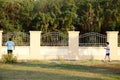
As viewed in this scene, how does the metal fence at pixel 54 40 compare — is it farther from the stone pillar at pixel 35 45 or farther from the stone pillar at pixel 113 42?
the stone pillar at pixel 113 42

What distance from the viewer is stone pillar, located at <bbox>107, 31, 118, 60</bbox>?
30234mm

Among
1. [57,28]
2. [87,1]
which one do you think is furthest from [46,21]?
[87,1]

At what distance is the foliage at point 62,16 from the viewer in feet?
134

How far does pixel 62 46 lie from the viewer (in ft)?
98.3

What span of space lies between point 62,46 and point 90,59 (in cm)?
231

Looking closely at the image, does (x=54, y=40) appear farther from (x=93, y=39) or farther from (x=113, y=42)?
(x=113, y=42)

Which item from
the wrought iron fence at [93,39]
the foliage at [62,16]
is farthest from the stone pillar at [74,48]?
the foliage at [62,16]

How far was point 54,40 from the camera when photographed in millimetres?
30500

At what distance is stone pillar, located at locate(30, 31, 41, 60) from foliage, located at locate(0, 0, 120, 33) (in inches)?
387

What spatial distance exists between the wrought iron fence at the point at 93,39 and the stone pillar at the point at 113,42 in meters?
0.60

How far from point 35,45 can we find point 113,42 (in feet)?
19.4

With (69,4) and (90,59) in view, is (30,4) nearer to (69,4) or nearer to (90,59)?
(69,4)

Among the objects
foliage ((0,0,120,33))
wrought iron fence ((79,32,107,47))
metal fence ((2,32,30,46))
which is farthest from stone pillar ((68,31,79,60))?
foliage ((0,0,120,33))

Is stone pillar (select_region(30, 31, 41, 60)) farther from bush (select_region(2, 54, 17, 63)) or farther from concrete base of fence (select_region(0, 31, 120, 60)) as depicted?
bush (select_region(2, 54, 17, 63))
